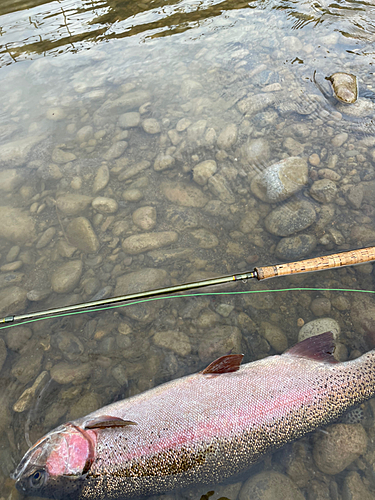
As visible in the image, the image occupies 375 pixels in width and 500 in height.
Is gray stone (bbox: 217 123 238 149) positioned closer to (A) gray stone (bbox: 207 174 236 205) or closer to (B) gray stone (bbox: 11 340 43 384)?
(A) gray stone (bbox: 207 174 236 205)

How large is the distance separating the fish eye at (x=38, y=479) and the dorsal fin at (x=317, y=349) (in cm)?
270

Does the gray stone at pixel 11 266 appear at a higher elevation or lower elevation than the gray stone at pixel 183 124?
lower

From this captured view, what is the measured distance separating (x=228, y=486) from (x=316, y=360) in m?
1.59

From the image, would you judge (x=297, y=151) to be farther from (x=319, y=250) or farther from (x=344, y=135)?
(x=319, y=250)

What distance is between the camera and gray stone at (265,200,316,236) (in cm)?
406

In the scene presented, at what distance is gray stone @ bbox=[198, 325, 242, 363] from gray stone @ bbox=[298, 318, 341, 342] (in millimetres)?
765

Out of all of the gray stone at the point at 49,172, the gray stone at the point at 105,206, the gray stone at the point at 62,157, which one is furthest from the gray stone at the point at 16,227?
the gray stone at the point at 62,157

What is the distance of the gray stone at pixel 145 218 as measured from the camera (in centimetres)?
452

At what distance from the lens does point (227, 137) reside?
503 cm

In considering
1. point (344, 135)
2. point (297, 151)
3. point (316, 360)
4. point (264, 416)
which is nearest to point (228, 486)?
point (264, 416)

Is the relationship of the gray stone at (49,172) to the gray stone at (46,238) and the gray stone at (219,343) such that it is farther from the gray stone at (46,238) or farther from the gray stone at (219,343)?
the gray stone at (219,343)

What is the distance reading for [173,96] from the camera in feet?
19.4

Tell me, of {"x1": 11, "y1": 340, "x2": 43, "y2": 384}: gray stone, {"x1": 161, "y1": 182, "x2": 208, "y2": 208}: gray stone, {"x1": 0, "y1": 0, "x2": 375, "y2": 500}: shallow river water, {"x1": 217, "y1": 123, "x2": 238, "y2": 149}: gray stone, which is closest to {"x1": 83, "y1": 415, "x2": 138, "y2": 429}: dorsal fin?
{"x1": 0, "y1": 0, "x2": 375, "y2": 500}: shallow river water

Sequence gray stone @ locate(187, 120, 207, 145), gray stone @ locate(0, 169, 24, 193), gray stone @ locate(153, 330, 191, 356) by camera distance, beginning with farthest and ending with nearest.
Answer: gray stone @ locate(187, 120, 207, 145) → gray stone @ locate(0, 169, 24, 193) → gray stone @ locate(153, 330, 191, 356)
